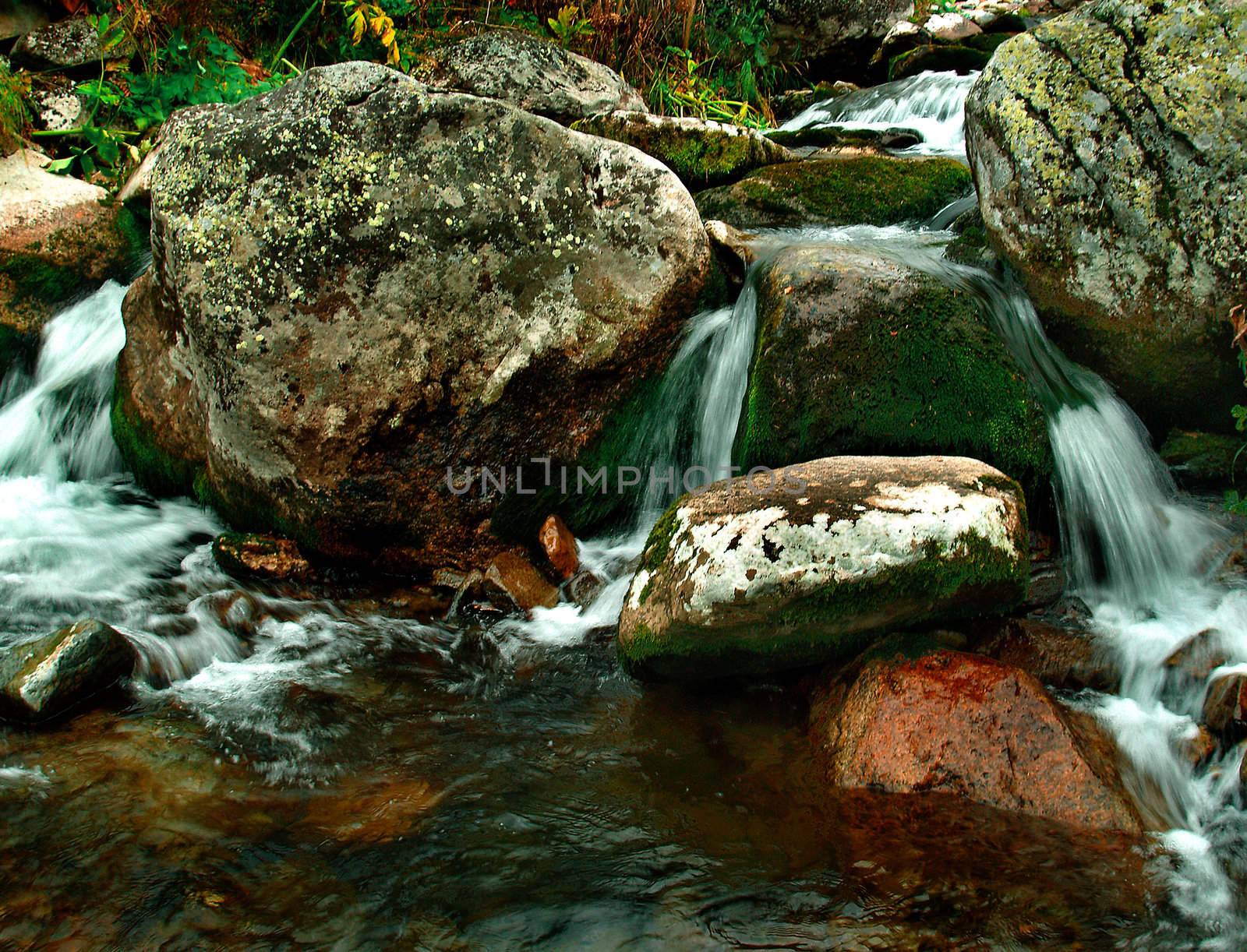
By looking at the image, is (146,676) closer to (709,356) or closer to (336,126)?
(336,126)

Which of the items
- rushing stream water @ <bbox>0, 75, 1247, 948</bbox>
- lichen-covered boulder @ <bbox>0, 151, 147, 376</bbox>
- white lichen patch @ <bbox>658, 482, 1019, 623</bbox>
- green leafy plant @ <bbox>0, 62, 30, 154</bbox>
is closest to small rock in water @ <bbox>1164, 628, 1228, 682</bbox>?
rushing stream water @ <bbox>0, 75, 1247, 948</bbox>

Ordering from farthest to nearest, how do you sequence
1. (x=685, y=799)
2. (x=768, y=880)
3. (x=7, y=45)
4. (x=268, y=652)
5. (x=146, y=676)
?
(x=7, y=45) < (x=268, y=652) < (x=146, y=676) < (x=685, y=799) < (x=768, y=880)

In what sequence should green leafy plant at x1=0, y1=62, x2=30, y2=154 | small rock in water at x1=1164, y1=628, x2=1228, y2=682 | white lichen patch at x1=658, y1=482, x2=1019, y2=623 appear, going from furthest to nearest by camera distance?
green leafy plant at x1=0, y1=62, x2=30, y2=154 < small rock in water at x1=1164, y1=628, x2=1228, y2=682 < white lichen patch at x1=658, y1=482, x2=1019, y2=623

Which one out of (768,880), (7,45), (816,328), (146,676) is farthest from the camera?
(7,45)

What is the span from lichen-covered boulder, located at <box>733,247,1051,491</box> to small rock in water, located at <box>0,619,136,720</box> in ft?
9.03

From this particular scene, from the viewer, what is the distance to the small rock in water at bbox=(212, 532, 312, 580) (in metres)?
4.29

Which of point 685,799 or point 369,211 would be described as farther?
point 369,211

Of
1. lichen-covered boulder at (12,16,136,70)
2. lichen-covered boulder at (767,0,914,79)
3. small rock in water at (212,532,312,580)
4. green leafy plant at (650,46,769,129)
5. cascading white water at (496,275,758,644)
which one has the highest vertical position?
lichen-covered boulder at (767,0,914,79)

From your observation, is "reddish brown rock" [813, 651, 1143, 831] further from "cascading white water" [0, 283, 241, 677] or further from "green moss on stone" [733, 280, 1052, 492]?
"cascading white water" [0, 283, 241, 677]

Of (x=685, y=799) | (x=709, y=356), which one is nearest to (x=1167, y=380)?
(x=709, y=356)

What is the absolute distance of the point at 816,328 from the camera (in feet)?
13.6

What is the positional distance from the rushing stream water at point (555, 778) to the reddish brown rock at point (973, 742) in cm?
9

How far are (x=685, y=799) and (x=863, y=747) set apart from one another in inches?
24.6

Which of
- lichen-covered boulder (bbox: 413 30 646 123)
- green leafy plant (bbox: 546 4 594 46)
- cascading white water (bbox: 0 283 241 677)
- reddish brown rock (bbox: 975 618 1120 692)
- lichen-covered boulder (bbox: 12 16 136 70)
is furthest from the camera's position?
green leafy plant (bbox: 546 4 594 46)
